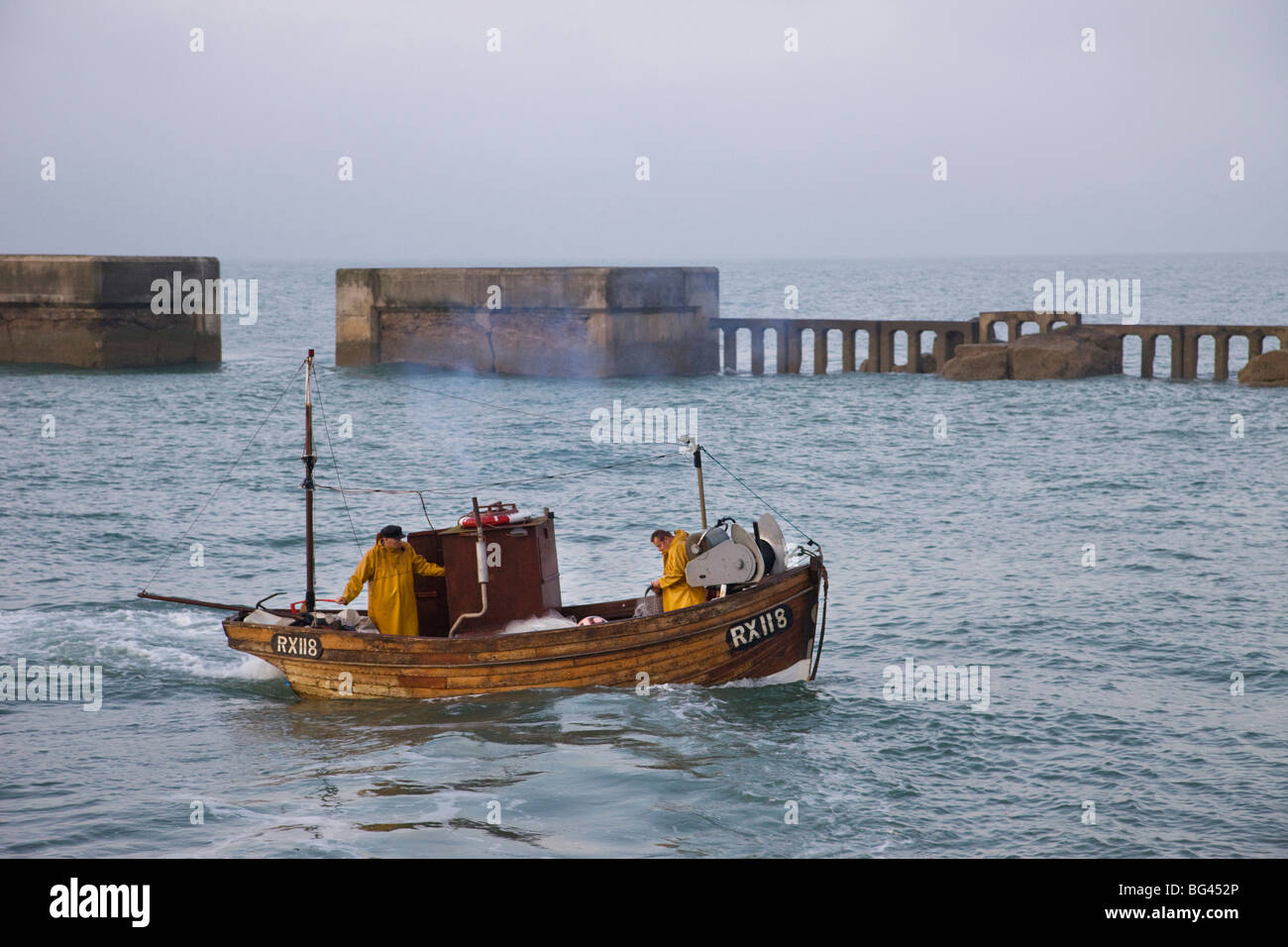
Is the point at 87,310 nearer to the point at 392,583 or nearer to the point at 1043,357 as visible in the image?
the point at 1043,357

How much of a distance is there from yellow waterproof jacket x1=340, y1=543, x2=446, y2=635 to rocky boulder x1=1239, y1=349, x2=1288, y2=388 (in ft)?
127

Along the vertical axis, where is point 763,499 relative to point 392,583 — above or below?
below

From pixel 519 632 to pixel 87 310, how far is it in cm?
4102

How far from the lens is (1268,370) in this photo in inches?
1881

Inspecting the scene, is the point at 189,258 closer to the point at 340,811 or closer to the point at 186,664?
the point at 186,664

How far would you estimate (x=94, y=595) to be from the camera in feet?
73.5

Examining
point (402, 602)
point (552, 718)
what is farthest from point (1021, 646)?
point (402, 602)

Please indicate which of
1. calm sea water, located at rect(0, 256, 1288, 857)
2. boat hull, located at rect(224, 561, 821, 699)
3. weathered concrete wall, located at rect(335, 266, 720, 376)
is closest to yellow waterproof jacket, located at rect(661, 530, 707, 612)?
boat hull, located at rect(224, 561, 821, 699)

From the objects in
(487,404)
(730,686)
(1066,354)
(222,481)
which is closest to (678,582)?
(730,686)

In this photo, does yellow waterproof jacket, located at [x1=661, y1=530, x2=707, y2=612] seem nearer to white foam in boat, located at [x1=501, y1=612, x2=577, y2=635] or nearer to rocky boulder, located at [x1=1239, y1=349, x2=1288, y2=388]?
white foam in boat, located at [x1=501, y1=612, x2=577, y2=635]

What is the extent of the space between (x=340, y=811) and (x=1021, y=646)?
994 cm

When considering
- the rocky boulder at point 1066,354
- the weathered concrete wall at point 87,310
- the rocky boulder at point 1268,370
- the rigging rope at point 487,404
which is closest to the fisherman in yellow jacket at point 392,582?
the rigging rope at point 487,404

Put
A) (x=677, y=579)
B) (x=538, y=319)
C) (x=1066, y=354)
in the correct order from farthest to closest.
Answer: (x=1066, y=354) → (x=538, y=319) → (x=677, y=579)

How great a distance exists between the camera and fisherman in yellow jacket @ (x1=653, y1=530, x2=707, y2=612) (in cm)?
1590
